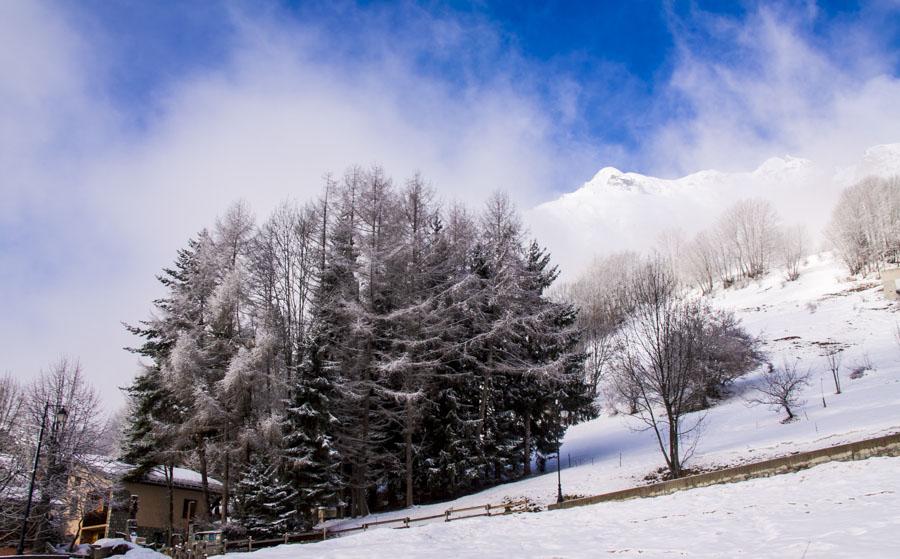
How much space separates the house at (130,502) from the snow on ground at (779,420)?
10551 mm

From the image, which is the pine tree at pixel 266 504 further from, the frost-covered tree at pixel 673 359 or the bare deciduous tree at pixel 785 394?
the bare deciduous tree at pixel 785 394

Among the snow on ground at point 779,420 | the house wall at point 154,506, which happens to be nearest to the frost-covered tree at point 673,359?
the snow on ground at point 779,420

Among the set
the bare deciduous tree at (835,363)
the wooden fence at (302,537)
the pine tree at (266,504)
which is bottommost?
the wooden fence at (302,537)

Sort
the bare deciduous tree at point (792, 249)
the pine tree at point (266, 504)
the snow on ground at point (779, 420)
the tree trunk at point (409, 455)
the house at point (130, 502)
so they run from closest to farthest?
the snow on ground at point (779, 420)
the pine tree at point (266, 504)
the house at point (130, 502)
the tree trunk at point (409, 455)
the bare deciduous tree at point (792, 249)

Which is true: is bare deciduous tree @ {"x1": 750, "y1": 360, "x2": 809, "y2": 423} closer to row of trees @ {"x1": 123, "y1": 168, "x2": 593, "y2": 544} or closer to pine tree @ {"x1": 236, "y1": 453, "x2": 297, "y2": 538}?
row of trees @ {"x1": 123, "y1": 168, "x2": 593, "y2": 544}

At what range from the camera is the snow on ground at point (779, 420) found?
20547 mm

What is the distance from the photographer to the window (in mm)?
34375

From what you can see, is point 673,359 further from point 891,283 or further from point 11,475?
point 891,283

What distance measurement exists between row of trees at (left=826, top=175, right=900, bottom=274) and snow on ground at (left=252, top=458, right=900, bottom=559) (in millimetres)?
56380

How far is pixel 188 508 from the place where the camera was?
34.6 m

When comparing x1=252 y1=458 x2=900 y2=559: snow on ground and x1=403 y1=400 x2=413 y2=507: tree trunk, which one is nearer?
x1=252 y1=458 x2=900 y2=559: snow on ground

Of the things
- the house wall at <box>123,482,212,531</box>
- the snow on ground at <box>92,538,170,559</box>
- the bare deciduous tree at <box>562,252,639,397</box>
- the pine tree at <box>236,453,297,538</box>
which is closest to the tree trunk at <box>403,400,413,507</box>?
the pine tree at <box>236,453,297,538</box>

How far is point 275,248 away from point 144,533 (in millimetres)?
17170

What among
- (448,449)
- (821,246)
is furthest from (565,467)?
(821,246)
